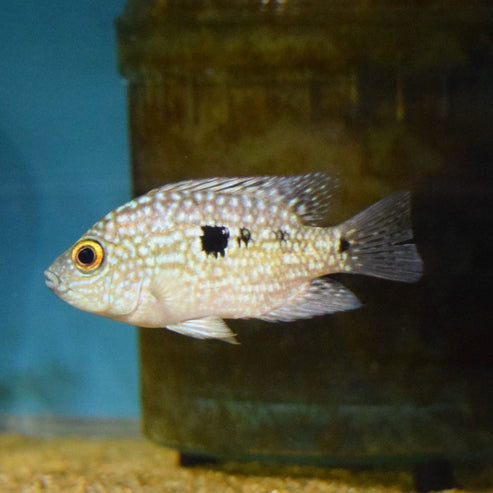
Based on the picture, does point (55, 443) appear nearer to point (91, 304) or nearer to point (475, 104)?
point (91, 304)

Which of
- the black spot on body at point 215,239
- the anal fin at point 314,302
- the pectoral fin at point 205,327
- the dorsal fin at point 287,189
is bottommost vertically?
the pectoral fin at point 205,327

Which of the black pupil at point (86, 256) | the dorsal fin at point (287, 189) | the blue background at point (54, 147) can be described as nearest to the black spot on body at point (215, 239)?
the dorsal fin at point (287, 189)

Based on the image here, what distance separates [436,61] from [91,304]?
172 cm

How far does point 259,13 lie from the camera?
2553 mm

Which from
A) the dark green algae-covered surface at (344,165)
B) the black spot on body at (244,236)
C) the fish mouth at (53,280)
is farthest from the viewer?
the dark green algae-covered surface at (344,165)

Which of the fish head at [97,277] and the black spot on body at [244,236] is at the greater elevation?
the black spot on body at [244,236]

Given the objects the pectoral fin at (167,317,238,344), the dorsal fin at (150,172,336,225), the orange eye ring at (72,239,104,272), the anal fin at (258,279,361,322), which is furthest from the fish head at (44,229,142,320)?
the anal fin at (258,279,361,322)

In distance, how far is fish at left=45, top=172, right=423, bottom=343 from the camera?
6.58ft

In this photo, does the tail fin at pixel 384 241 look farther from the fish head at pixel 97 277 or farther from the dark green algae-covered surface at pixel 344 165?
the fish head at pixel 97 277

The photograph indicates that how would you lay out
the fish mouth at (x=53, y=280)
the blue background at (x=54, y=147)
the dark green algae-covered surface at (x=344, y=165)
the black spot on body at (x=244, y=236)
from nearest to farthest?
the fish mouth at (x=53, y=280), the black spot on body at (x=244, y=236), the dark green algae-covered surface at (x=344, y=165), the blue background at (x=54, y=147)

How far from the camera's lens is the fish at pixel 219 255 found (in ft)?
6.58

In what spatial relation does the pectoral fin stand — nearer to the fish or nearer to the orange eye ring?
the fish

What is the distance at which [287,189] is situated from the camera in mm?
2225

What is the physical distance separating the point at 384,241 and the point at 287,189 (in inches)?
15.3
